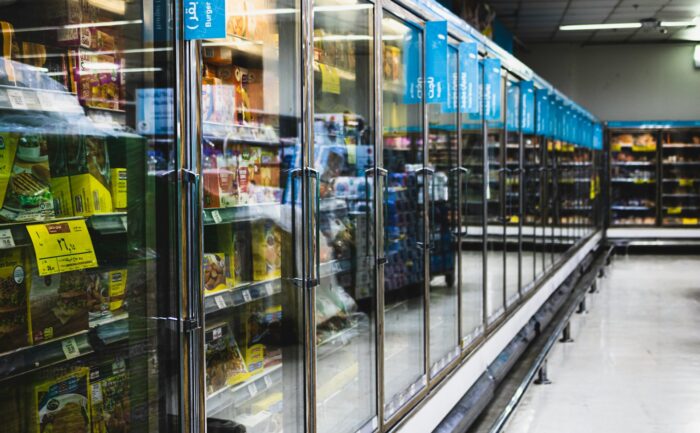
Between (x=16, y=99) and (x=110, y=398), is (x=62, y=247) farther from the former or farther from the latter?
(x=110, y=398)

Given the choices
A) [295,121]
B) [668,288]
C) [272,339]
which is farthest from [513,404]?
[668,288]

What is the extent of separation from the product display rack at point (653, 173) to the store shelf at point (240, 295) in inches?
581

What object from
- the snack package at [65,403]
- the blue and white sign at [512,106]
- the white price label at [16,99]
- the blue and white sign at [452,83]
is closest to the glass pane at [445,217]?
the blue and white sign at [452,83]

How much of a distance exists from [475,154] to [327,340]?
8.16 ft

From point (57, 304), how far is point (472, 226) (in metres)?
3.71

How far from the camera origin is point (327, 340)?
343 cm

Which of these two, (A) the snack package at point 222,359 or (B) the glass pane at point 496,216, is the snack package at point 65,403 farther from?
(B) the glass pane at point 496,216

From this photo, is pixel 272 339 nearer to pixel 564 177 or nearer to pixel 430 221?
pixel 430 221

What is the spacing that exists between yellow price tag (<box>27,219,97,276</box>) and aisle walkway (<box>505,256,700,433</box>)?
11.6ft

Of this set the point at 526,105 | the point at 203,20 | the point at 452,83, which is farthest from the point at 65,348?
the point at 526,105

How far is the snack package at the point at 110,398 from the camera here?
6.78ft

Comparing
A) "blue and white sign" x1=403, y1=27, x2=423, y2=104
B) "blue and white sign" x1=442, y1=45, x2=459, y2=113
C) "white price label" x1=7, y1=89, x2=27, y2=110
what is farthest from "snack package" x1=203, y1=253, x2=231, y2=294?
"blue and white sign" x1=442, y1=45, x2=459, y2=113

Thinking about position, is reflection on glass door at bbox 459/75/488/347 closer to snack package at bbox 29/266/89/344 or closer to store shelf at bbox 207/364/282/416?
store shelf at bbox 207/364/282/416

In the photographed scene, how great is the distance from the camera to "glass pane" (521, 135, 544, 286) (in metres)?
7.38
